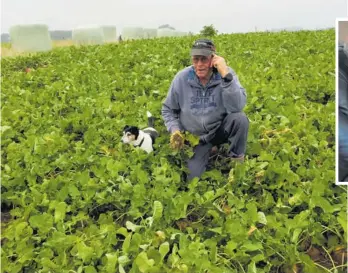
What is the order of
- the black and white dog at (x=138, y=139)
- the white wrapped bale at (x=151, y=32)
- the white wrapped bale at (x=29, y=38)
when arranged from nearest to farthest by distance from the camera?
the black and white dog at (x=138, y=139)
the white wrapped bale at (x=29, y=38)
the white wrapped bale at (x=151, y=32)

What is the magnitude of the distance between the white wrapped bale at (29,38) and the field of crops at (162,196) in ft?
39.5

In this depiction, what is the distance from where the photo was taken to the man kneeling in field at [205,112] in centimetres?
362

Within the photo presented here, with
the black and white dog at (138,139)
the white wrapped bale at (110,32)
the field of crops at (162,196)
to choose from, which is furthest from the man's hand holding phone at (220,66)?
the white wrapped bale at (110,32)

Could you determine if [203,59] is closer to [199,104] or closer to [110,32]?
[199,104]

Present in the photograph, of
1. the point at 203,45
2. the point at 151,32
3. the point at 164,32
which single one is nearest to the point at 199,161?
the point at 203,45

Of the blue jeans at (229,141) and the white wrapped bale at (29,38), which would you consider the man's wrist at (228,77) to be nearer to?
the blue jeans at (229,141)

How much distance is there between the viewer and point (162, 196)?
3.12 metres

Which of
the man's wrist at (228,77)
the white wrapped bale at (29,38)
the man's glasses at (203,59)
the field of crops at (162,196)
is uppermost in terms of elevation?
the white wrapped bale at (29,38)

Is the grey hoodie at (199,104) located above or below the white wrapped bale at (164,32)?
below

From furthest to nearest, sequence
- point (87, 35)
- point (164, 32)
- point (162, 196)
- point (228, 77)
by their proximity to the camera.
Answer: point (164, 32)
point (87, 35)
point (228, 77)
point (162, 196)

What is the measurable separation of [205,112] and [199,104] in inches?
3.1

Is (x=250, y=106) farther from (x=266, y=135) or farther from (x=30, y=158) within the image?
(x=30, y=158)

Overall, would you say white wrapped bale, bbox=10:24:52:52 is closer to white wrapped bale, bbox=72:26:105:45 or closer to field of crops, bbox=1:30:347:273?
white wrapped bale, bbox=72:26:105:45

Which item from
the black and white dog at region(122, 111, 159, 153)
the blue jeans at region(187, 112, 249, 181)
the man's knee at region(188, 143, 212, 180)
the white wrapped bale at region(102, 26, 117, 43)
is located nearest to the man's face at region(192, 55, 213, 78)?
the blue jeans at region(187, 112, 249, 181)
